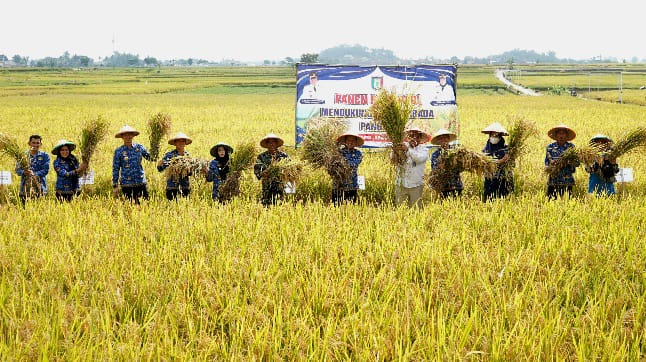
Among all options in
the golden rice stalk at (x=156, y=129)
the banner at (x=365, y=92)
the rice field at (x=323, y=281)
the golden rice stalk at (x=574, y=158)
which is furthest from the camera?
the banner at (x=365, y=92)

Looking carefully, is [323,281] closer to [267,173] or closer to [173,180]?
[267,173]

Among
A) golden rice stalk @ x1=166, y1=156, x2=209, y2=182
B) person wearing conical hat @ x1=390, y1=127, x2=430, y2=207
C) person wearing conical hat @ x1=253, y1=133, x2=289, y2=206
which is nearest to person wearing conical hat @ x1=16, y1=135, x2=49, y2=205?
golden rice stalk @ x1=166, y1=156, x2=209, y2=182

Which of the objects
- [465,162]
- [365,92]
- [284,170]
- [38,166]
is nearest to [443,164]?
[465,162]

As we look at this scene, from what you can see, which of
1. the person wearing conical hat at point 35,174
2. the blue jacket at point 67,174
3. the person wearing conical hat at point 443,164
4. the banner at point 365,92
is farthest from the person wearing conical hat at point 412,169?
the banner at point 365,92

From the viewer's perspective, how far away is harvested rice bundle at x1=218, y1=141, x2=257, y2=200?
19.1 ft

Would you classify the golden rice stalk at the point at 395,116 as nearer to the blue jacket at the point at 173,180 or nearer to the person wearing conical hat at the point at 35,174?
the blue jacket at the point at 173,180

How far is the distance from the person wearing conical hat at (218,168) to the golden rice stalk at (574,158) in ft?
11.3

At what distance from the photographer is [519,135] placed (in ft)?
18.9

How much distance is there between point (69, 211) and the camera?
5211 mm

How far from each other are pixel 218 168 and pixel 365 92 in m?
5.11

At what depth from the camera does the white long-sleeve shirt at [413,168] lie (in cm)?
584

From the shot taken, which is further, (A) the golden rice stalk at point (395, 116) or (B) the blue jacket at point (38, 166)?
(B) the blue jacket at point (38, 166)

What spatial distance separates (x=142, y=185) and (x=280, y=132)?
8.38 meters

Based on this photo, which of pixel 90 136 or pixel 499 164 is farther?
pixel 90 136
